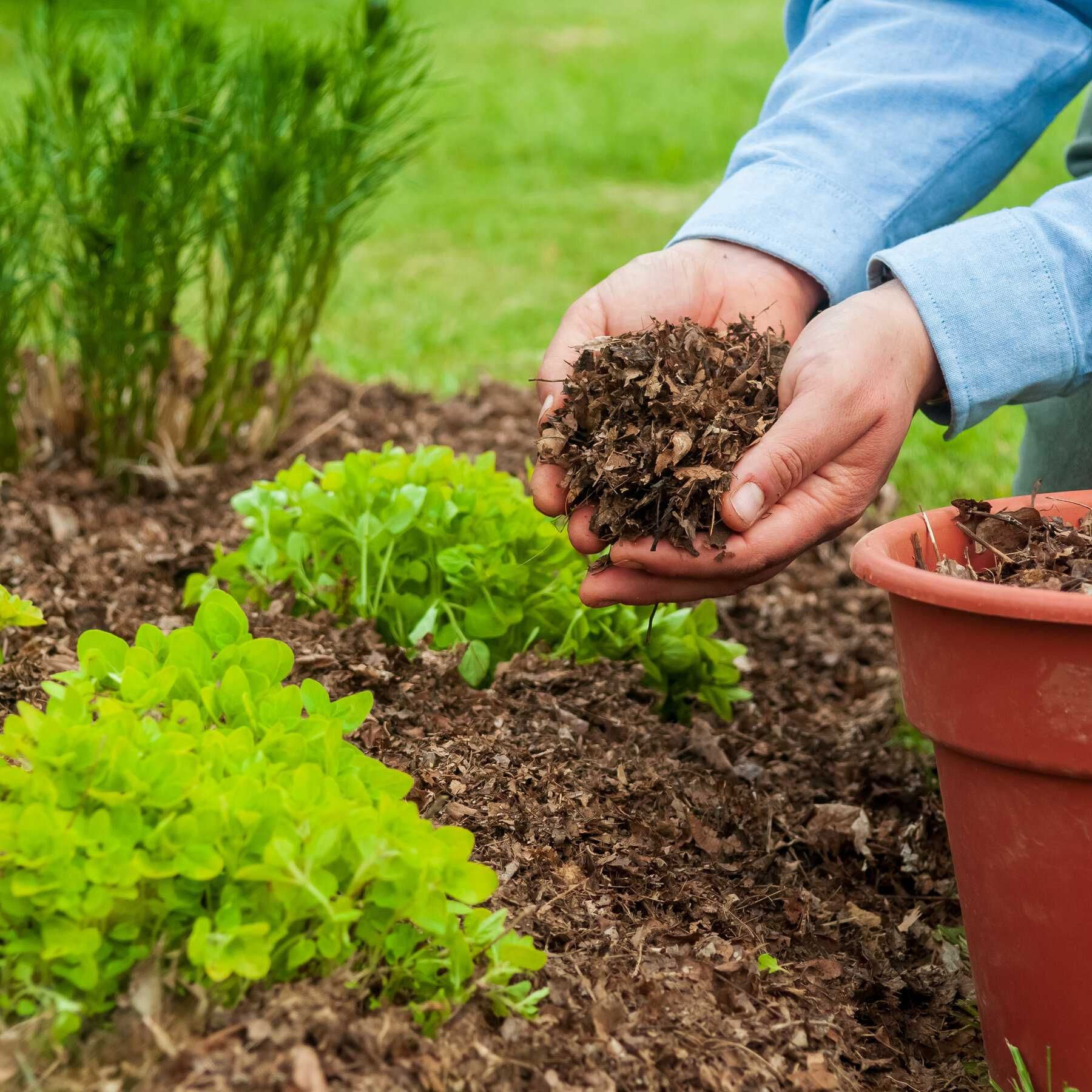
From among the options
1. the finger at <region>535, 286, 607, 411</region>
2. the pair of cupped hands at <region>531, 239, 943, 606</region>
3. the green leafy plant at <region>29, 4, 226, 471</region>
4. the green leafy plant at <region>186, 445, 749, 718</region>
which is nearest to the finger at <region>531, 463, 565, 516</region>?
the pair of cupped hands at <region>531, 239, 943, 606</region>

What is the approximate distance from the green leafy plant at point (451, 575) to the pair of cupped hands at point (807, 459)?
30 cm

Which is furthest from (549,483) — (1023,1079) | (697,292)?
(1023,1079)

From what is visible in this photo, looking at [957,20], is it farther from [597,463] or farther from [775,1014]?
[775,1014]

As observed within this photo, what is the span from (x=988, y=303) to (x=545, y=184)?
21.2 ft

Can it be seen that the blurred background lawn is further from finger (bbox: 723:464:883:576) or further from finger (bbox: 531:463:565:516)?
finger (bbox: 723:464:883:576)

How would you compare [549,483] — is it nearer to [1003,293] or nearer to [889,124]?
[1003,293]

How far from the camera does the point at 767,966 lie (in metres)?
1.52

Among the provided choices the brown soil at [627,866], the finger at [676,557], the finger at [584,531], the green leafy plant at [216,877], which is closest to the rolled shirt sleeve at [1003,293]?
the finger at [676,557]

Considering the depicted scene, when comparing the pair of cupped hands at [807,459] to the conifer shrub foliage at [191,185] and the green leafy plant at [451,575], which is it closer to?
the green leafy plant at [451,575]

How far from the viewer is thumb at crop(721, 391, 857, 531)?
63.3 inches

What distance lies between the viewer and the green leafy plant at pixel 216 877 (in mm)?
1131

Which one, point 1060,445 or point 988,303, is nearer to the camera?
point 988,303

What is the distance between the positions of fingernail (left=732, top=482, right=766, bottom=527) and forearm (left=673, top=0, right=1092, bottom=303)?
0.64 meters

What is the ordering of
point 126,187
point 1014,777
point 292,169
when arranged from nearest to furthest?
point 1014,777
point 126,187
point 292,169
